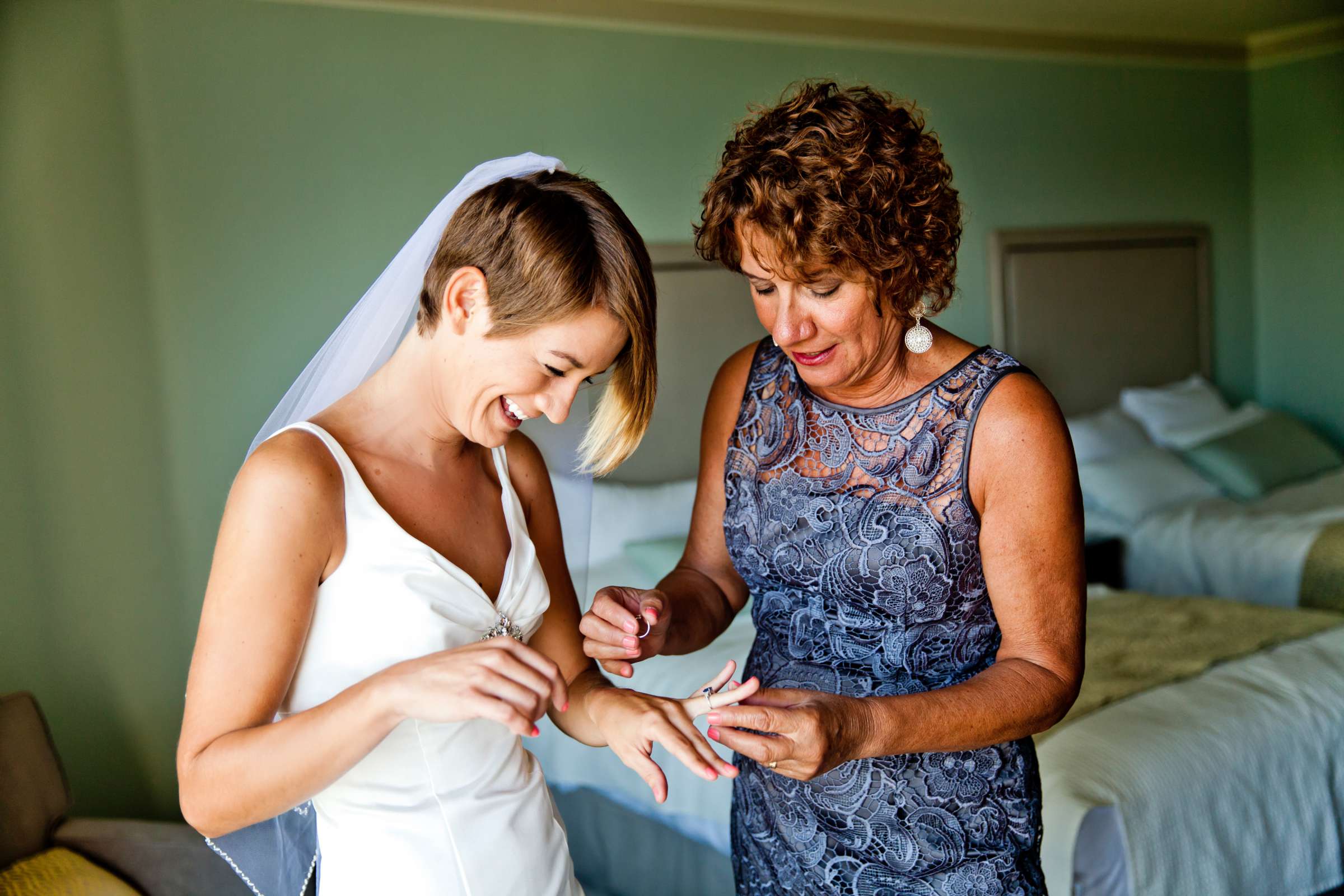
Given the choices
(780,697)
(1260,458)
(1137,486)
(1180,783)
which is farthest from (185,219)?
(1260,458)

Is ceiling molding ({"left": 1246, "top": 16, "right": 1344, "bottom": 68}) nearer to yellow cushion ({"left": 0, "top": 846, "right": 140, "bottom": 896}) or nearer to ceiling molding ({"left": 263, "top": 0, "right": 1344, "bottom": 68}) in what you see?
ceiling molding ({"left": 263, "top": 0, "right": 1344, "bottom": 68})

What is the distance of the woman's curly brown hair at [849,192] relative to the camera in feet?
4.83

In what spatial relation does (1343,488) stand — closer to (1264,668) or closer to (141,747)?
(1264,668)

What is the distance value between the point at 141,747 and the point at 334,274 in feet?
4.78

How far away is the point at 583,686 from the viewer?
1555 millimetres

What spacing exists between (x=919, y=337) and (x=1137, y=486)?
3611 mm

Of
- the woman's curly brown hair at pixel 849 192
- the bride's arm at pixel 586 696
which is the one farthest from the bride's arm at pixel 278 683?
the woman's curly brown hair at pixel 849 192

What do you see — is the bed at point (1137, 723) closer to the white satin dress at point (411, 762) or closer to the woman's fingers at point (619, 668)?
the woman's fingers at point (619, 668)

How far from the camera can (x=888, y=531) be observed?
1.55 metres

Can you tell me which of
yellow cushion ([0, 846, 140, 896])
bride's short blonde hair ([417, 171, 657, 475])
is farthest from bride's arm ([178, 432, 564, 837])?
yellow cushion ([0, 846, 140, 896])

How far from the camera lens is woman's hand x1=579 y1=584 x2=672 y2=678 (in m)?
1.48

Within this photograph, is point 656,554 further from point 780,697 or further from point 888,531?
point 780,697

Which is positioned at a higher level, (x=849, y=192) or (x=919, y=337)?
(x=849, y=192)

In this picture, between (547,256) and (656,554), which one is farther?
(656,554)
